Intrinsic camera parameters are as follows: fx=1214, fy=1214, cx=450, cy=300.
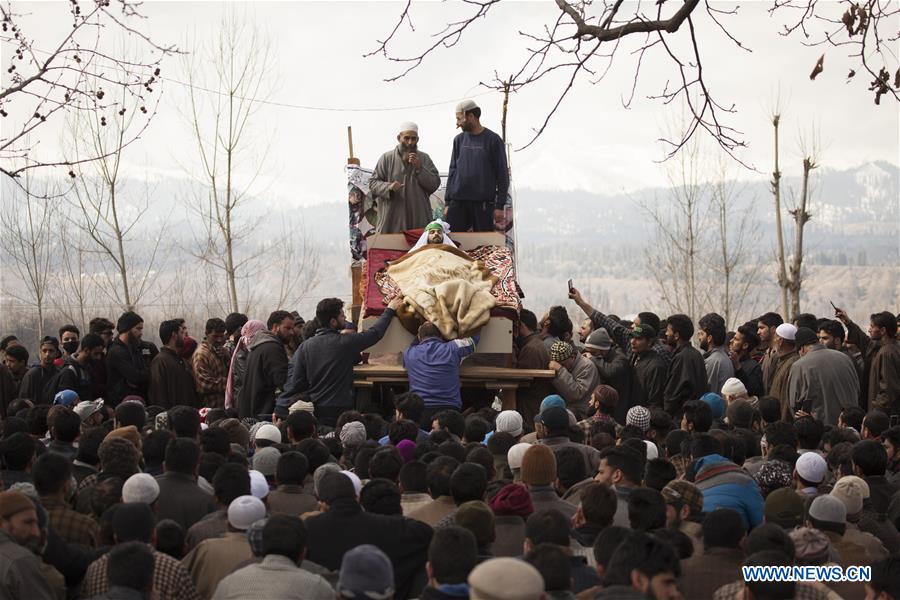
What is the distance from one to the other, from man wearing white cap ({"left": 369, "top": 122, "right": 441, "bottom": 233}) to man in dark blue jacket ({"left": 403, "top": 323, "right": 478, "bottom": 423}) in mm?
2852

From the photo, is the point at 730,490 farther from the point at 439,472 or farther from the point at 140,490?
the point at 140,490

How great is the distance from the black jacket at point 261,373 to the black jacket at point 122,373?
1041 mm

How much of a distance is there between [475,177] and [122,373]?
187 inches

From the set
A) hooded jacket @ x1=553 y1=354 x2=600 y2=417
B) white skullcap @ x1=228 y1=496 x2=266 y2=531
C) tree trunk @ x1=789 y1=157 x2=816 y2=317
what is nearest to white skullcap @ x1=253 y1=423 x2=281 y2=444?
white skullcap @ x1=228 y1=496 x2=266 y2=531

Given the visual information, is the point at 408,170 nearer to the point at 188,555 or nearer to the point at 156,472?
the point at 156,472

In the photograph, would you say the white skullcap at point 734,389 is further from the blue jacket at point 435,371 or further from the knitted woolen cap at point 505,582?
the knitted woolen cap at point 505,582

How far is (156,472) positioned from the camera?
7934 millimetres

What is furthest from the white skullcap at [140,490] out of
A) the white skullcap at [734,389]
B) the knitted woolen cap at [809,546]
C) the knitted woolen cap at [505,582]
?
the white skullcap at [734,389]

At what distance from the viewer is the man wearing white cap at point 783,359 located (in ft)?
39.4

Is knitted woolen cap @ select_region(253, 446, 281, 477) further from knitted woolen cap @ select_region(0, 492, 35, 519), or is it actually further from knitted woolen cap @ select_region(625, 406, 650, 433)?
knitted woolen cap @ select_region(625, 406, 650, 433)

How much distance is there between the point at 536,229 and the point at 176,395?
102m

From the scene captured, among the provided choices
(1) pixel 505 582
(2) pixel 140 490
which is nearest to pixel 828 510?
(1) pixel 505 582

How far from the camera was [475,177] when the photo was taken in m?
14.2

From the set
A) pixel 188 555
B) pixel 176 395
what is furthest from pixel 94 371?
pixel 188 555
